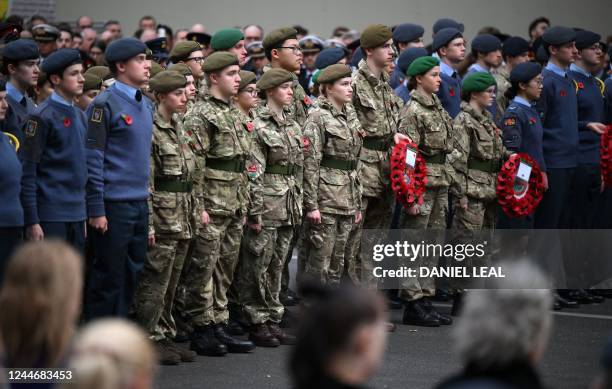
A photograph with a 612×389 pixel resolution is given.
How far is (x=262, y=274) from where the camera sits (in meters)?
9.26

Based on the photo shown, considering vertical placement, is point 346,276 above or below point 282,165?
below

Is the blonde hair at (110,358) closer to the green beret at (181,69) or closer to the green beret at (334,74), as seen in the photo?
the green beret at (181,69)

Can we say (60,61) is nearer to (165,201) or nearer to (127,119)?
(127,119)

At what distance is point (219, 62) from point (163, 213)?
124 centimetres

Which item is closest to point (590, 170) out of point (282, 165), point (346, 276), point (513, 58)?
point (513, 58)

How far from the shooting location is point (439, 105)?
34.9ft

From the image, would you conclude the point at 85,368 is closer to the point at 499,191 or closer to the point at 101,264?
the point at 101,264

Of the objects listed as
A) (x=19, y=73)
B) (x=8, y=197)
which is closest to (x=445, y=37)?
(x=19, y=73)

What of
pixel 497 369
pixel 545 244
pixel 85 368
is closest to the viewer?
pixel 85 368

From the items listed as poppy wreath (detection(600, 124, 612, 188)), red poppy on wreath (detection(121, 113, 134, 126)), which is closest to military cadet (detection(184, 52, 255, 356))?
red poppy on wreath (detection(121, 113, 134, 126))

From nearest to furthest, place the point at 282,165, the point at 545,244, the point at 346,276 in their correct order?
the point at 282,165, the point at 346,276, the point at 545,244

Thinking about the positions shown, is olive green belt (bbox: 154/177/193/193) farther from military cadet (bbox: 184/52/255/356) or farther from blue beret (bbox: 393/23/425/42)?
blue beret (bbox: 393/23/425/42)

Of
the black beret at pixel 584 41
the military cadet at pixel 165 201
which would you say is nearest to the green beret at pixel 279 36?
the military cadet at pixel 165 201

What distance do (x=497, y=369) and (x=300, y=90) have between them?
6987 millimetres
